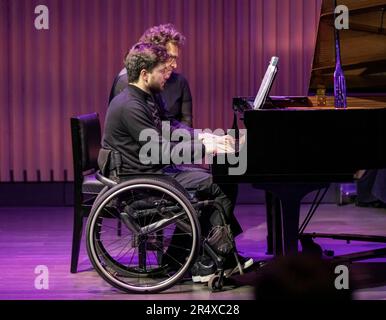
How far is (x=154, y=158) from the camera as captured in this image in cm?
372

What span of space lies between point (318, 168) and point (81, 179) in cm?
126

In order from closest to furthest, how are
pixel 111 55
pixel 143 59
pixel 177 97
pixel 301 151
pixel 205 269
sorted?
pixel 301 151
pixel 143 59
pixel 205 269
pixel 177 97
pixel 111 55

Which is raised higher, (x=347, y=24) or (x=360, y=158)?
(x=347, y=24)

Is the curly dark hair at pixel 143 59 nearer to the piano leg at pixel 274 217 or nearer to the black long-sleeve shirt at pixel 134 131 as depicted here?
the black long-sleeve shirt at pixel 134 131

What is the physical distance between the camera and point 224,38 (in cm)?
648

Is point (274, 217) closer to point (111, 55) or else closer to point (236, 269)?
point (236, 269)

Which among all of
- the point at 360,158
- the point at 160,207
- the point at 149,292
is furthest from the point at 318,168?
the point at 149,292

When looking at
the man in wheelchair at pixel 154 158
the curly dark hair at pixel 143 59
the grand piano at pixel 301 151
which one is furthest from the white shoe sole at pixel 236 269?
the curly dark hair at pixel 143 59

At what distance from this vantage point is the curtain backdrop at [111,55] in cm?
642

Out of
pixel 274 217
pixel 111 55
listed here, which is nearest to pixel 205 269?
pixel 274 217

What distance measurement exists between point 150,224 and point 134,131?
1.43 ft

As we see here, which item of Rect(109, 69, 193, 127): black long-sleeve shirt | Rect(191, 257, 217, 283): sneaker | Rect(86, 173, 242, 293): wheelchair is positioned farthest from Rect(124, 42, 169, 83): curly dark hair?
Rect(191, 257, 217, 283): sneaker

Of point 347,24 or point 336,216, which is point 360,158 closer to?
point 347,24

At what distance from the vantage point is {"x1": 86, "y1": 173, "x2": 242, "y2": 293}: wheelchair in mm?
3521
